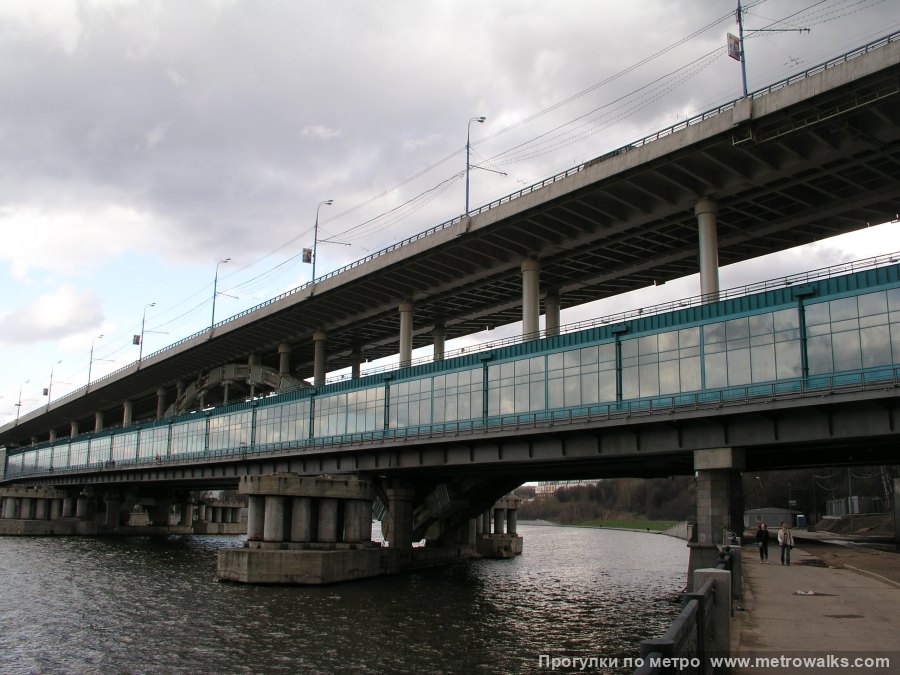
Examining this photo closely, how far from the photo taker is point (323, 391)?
2594 inches

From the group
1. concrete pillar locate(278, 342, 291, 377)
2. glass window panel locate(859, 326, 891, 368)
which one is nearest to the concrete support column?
glass window panel locate(859, 326, 891, 368)

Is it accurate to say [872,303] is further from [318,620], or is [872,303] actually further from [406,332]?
[406,332]

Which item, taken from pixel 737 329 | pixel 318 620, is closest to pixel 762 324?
pixel 737 329

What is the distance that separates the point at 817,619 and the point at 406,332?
2168 inches

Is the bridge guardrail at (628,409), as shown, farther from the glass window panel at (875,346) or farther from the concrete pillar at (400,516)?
the concrete pillar at (400,516)

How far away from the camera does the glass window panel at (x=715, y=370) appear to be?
124 ft

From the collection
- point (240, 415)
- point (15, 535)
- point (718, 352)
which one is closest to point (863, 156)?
point (718, 352)

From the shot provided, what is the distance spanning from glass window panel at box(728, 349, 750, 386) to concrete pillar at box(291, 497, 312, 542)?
26.3m

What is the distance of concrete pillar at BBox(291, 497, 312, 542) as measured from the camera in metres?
47.4

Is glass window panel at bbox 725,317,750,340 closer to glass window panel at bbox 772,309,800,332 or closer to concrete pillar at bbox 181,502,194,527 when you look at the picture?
glass window panel at bbox 772,309,800,332

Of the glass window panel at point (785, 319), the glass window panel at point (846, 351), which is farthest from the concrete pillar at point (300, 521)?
the glass window panel at point (846, 351)

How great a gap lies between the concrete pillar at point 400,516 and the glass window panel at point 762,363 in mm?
29539

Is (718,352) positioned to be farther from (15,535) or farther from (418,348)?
(15,535)

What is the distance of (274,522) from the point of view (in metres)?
46.9
